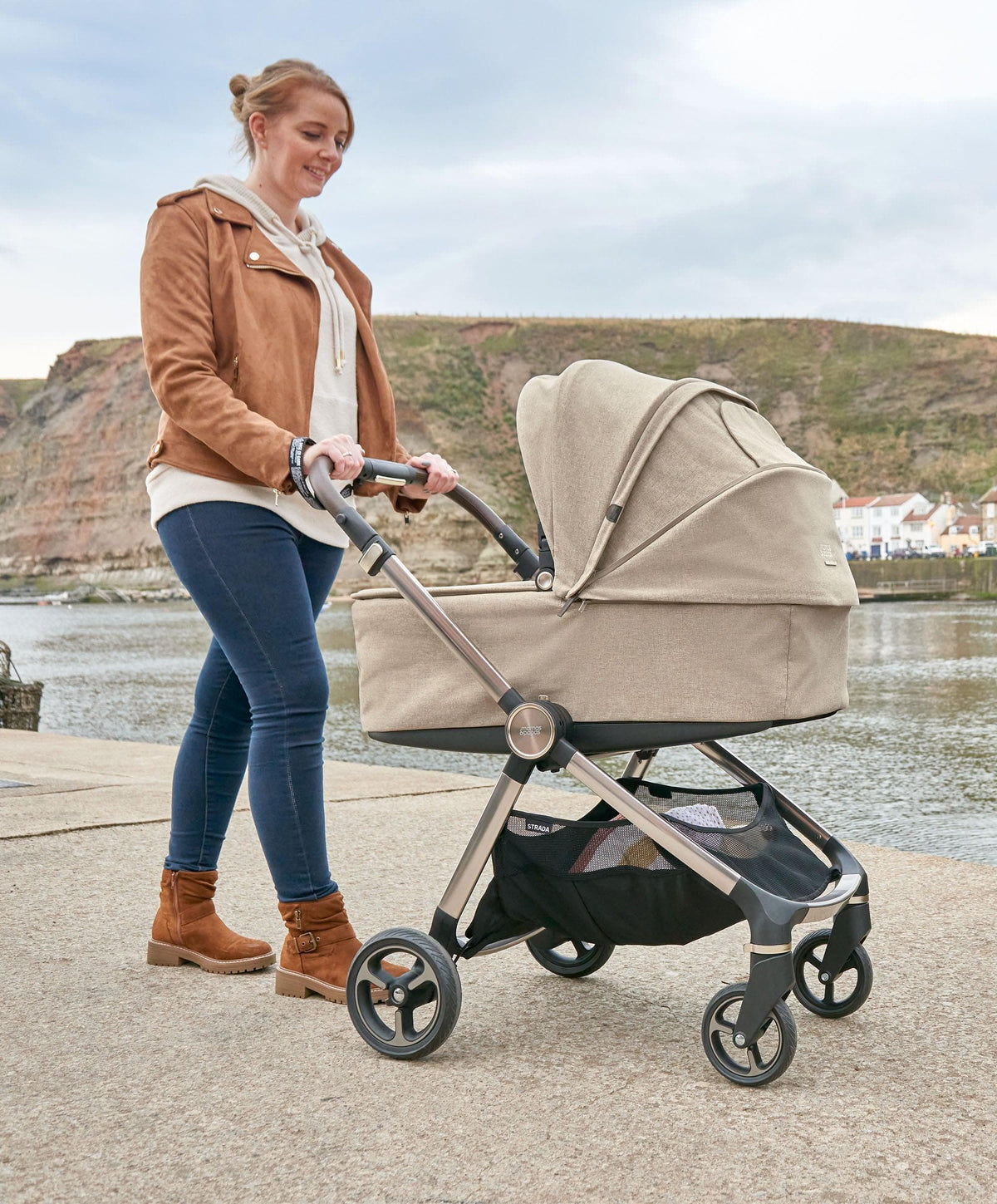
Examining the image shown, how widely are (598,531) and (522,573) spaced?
2.39ft

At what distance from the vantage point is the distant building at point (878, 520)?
8481 centimetres

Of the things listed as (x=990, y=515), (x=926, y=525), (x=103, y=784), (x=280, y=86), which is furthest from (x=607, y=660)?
(x=926, y=525)

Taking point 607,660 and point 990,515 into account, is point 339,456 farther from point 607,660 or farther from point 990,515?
point 990,515

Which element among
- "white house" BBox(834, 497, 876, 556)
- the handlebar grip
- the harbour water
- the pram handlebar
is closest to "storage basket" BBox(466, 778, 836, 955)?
the harbour water

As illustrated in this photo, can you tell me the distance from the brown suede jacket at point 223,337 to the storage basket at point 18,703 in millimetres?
8478

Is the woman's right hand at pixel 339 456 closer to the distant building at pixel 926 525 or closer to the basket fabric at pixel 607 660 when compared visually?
the basket fabric at pixel 607 660

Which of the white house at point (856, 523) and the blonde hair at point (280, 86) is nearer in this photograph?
the blonde hair at point (280, 86)

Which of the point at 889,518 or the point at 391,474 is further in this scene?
the point at 889,518

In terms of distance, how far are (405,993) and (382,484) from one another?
104 cm

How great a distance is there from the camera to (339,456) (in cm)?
229

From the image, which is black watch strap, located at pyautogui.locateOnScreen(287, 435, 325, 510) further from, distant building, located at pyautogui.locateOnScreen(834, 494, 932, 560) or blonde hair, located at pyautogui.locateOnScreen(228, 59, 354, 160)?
distant building, located at pyautogui.locateOnScreen(834, 494, 932, 560)

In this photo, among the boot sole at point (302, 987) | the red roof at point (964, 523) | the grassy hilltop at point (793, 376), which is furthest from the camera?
the grassy hilltop at point (793, 376)

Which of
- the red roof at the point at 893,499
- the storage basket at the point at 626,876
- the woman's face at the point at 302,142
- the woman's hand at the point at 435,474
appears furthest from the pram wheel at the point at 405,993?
the red roof at the point at 893,499

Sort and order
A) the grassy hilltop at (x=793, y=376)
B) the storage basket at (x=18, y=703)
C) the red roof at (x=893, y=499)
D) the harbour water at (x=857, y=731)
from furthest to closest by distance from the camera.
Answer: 1. the grassy hilltop at (x=793, y=376)
2. the red roof at (x=893, y=499)
3. the storage basket at (x=18, y=703)
4. the harbour water at (x=857, y=731)
